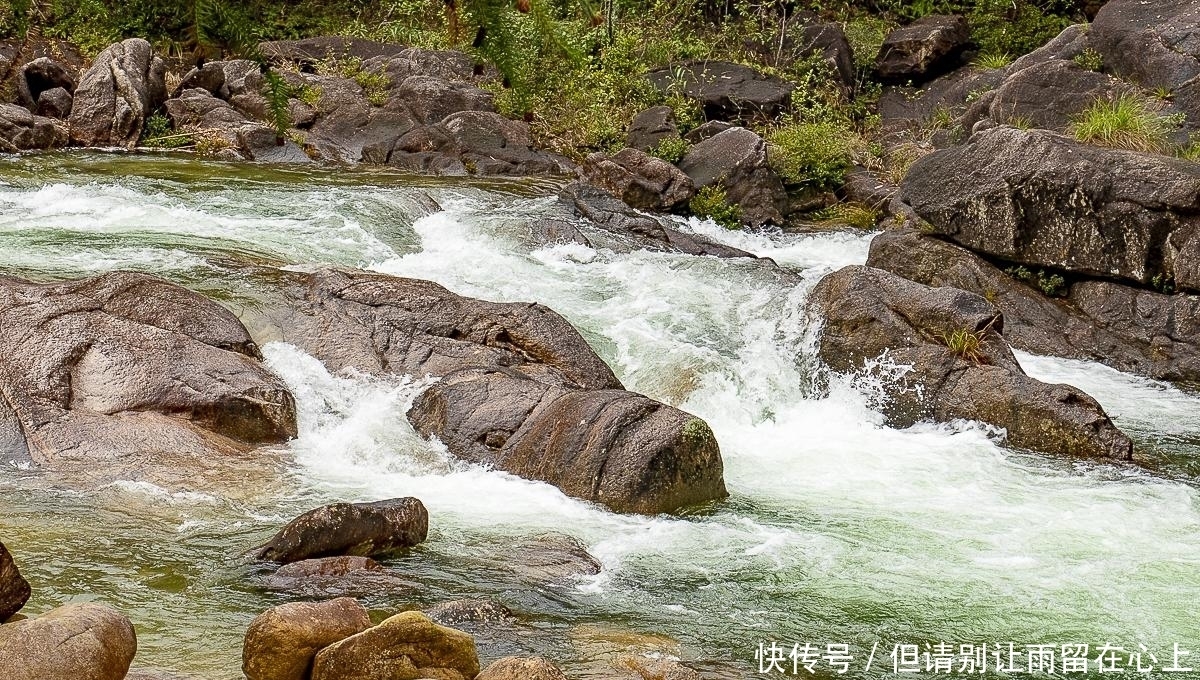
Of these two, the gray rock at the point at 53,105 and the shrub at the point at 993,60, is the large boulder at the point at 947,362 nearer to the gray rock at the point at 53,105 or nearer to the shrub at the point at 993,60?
the shrub at the point at 993,60

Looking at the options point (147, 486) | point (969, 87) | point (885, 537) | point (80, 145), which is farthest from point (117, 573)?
point (969, 87)

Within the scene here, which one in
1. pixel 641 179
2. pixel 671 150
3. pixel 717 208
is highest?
pixel 671 150

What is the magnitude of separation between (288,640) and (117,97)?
17.0 m

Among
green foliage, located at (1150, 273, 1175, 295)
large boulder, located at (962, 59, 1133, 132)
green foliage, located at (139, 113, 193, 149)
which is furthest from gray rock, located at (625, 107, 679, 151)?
green foliage, located at (1150, 273, 1175, 295)

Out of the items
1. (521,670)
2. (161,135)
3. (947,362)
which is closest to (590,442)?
(521,670)

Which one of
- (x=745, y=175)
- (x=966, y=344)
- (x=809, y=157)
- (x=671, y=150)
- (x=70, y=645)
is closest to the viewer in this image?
(x=70, y=645)

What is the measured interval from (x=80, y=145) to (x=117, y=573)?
1454 cm

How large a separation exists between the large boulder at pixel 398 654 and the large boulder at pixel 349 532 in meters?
1.60

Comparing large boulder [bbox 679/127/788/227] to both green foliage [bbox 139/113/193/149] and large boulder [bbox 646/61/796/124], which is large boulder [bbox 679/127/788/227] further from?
green foliage [bbox 139/113/193/149]

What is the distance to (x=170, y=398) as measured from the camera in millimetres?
8922

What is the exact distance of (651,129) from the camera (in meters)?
19.9

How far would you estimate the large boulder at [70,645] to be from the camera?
4.34m

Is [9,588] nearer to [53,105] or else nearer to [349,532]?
[349,532]

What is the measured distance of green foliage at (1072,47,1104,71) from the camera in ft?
54.6
